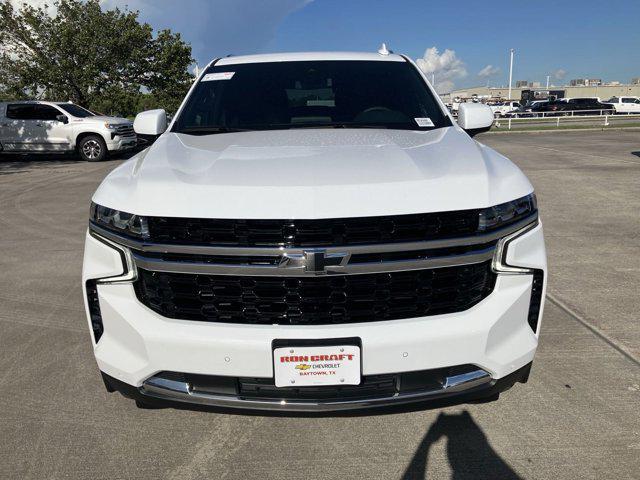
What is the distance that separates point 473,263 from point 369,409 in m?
0.70

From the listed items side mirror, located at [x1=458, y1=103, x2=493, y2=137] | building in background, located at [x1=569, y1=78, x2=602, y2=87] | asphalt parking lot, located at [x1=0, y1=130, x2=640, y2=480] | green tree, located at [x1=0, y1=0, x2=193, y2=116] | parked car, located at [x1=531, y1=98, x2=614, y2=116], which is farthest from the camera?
building in background, located at [x1=569, y1=78, x2=602, y2=87]

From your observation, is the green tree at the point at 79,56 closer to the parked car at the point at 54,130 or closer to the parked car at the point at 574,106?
the parked car at the point at 54,130

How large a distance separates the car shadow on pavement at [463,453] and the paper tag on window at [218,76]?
2.55 metres

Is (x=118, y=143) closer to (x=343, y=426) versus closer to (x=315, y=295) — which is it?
(x=343, y=426)

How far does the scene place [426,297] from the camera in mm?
2131

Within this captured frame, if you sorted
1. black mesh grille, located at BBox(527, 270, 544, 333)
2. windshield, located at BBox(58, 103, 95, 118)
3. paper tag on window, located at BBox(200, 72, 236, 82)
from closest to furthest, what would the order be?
black mesh grille, located at BBox(527, 270, 544, 333) < paper tag on window, located at BBox(200, 72, 236, 82) < windshield, located at BBox(58, 103, 95, 118)

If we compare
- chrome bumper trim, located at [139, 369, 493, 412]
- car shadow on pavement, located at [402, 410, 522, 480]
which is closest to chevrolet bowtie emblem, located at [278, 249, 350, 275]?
chrome bumper trim, located at [139, 369, 493, 412]

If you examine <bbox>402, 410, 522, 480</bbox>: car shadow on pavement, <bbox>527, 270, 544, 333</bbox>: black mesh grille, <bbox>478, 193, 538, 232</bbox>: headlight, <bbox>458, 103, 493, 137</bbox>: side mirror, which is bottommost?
<bbox>402, 410, 522, 480</bbox>: car shadow on pavement

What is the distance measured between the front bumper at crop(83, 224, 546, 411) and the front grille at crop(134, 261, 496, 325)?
4cm

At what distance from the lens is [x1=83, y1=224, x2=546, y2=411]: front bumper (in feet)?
6.70

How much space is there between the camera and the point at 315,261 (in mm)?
1999

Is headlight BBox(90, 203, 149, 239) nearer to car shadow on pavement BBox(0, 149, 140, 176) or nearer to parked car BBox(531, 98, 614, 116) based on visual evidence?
car shadow on pavement BBox(0, 149, 140, 176)

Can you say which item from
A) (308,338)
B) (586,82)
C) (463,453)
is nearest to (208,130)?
(308,338)

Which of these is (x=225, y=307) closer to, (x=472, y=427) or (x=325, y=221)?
(x=325, y=221)
